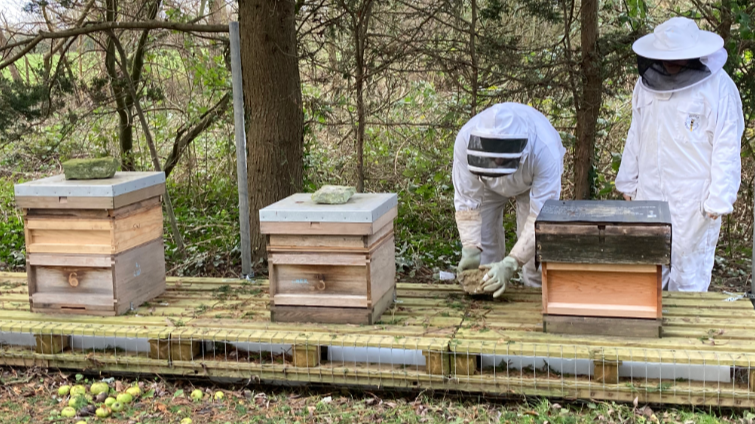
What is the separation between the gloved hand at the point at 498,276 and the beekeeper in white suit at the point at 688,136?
3.38 ft

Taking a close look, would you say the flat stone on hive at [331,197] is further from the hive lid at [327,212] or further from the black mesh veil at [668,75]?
the black mesh veil at [668,75]

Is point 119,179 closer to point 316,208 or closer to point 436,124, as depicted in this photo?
point 316,208

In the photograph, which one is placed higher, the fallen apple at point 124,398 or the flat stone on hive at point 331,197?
the flat stone on hive at point 331,197

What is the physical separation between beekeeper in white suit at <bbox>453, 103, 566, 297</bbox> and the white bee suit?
0.59m

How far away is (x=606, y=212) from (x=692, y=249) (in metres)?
1.06

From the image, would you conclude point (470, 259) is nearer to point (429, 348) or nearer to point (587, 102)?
point (429, 348)

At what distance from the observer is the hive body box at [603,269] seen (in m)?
Result: 2.86

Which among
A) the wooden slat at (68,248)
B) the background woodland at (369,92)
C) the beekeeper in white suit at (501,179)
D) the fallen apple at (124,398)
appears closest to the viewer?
the fallen apple at (124,398)

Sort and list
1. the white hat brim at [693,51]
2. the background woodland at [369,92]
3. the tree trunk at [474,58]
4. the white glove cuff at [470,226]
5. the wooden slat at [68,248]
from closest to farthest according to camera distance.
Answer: the wooden slat at [68,248]
the white hat brim at [693,51]
the white glove cuff at [470,226]
the background woodland at [369,92]
the tree trunk at [474,58]

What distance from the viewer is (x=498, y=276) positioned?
3482 millimetres

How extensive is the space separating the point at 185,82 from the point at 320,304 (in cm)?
490

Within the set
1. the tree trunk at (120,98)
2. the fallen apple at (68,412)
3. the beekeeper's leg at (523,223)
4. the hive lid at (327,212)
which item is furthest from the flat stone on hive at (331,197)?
the tree trunk at (120,98)

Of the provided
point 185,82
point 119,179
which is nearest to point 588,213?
point 119,179

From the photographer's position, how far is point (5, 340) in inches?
140
